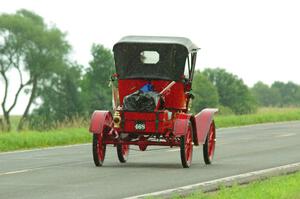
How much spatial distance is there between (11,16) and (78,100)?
17.4 metres

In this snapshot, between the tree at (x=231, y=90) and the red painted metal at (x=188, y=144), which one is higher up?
the tree at (x=231, y=90)

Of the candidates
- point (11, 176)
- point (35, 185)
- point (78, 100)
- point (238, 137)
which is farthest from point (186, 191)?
point (78, 100)

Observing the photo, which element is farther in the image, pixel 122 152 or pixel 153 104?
pixel 122 152

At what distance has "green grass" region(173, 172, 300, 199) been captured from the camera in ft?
45.2

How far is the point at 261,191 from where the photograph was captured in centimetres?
1439

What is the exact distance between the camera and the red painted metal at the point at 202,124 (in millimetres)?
20719

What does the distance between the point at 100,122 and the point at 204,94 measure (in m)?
102

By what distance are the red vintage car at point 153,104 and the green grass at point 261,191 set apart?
161 inches

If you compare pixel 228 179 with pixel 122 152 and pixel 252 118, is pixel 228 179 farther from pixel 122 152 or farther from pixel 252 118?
pixel 252 118

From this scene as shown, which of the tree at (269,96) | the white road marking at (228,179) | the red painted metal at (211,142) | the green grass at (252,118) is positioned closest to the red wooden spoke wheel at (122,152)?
the red painted metal at (211,142)

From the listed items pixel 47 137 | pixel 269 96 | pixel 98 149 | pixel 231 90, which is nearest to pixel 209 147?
pixel 98 149

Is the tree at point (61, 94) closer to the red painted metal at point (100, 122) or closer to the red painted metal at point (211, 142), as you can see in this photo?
the red painted metal at point (211, 142)

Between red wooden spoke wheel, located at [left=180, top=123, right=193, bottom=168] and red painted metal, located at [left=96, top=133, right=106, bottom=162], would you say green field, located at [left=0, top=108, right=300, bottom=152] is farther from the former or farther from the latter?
red wooden spoke wheel, located at [left=180, top=123, right=193, bottom=168]

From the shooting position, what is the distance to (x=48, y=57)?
124938 mm
